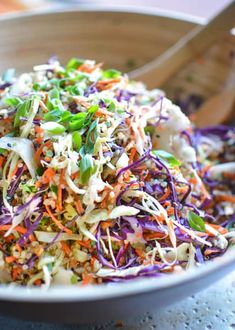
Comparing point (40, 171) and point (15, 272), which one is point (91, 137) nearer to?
point (40, 171)

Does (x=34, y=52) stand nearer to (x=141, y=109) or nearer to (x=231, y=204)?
(x=141, y=109)

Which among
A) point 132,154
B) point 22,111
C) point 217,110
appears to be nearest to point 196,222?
point 132,154

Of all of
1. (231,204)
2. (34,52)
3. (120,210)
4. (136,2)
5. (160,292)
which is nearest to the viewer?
(160,292)

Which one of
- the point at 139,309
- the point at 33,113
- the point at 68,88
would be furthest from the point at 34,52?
the point at 139,309

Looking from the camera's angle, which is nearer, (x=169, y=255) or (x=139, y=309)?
(x=139, y=309)

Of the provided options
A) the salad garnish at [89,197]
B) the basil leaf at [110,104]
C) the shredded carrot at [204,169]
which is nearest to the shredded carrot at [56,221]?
the salad garnish at [89,197]

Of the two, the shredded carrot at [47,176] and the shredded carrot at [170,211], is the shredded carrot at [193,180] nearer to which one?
the shredded carrot at [170,211]
